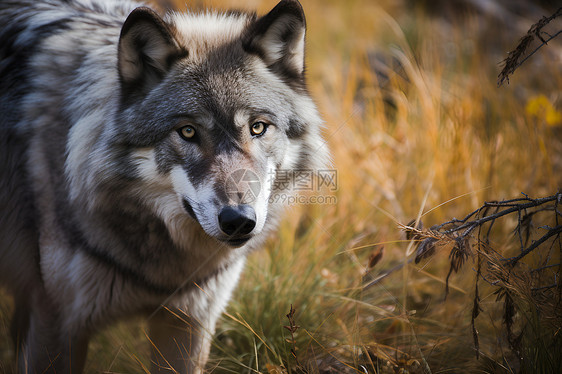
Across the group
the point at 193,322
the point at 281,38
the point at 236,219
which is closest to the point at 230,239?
the point at 236,219

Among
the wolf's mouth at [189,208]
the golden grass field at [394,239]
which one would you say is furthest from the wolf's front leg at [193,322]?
the wolf's mouth at [189,208]

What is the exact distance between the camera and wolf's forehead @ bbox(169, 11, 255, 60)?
7.75ft

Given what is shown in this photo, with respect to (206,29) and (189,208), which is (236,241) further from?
(206,29)

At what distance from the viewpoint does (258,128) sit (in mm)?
2316

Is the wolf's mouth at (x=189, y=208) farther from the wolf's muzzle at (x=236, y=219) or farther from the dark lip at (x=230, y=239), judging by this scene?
the wolf's muzzle at (x=236, y=219)

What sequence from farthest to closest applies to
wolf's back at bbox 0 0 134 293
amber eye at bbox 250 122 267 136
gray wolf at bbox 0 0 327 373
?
wolf's back at bbox 0 0 134 293 → amber eye at bbox 250 122 267 136 → gray wolf at bbox 0 0 327 373

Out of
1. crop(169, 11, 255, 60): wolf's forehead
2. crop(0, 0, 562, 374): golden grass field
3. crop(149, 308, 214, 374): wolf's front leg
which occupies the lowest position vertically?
crop(149, 308, 214, 374): wolf's front leg

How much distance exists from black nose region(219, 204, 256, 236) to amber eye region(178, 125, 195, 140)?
0.46 m

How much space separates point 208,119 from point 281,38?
699mm

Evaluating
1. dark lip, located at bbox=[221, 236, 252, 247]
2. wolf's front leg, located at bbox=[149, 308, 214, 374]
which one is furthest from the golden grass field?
dark lip, located at bbox=[221, 236, 252, 247]

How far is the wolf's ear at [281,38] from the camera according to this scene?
235 cm

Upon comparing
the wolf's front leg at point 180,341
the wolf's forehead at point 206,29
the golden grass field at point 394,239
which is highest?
the wolf's forehead at point 206,29

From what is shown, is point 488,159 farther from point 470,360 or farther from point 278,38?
point 278,38

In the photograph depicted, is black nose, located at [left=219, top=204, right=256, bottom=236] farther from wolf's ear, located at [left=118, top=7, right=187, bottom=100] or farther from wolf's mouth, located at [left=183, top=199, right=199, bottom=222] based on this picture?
wolf's ear, located at [left=118, top=7, right=187, bottom=100]
